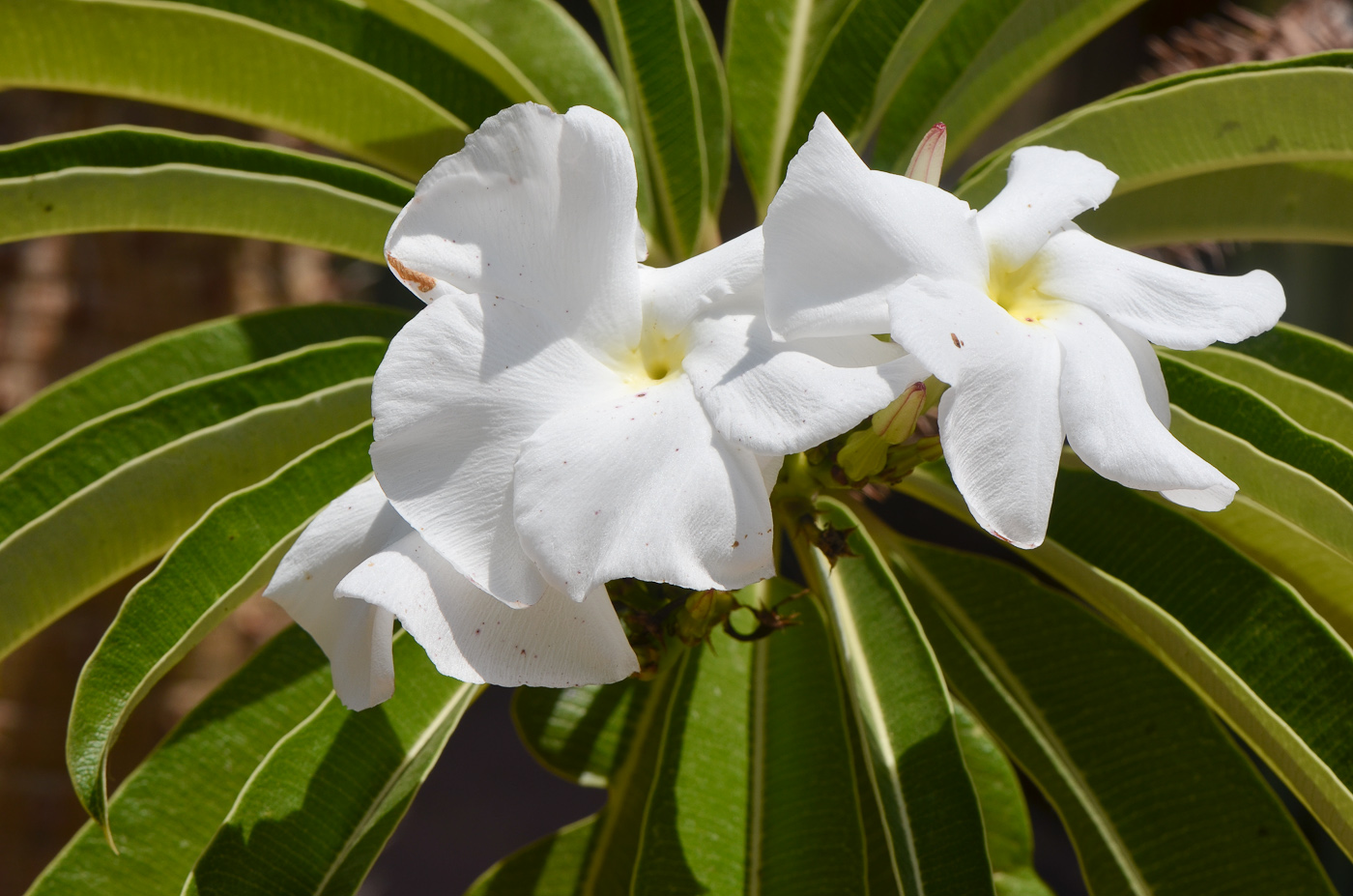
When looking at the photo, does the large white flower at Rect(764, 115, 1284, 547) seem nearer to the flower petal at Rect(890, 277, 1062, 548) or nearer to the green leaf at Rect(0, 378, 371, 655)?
the flower petal at Rect(890, 277, 1062, 548)

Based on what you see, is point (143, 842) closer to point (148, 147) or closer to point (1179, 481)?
point (148, 147)

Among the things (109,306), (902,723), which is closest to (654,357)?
(902,723)

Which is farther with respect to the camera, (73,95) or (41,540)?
(73,95)

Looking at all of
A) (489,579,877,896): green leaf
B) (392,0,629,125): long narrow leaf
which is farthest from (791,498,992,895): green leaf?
(392,0,629,125): long narrow leaf

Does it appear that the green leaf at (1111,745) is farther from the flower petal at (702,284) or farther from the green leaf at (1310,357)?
the flower petal at (702,284)

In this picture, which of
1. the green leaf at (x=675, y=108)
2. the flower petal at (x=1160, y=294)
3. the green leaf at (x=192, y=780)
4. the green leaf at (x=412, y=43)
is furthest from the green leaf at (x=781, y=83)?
the green leaf at (x=192, y=780)

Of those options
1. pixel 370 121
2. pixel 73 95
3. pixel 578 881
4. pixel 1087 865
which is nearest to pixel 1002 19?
pixel 370 121
